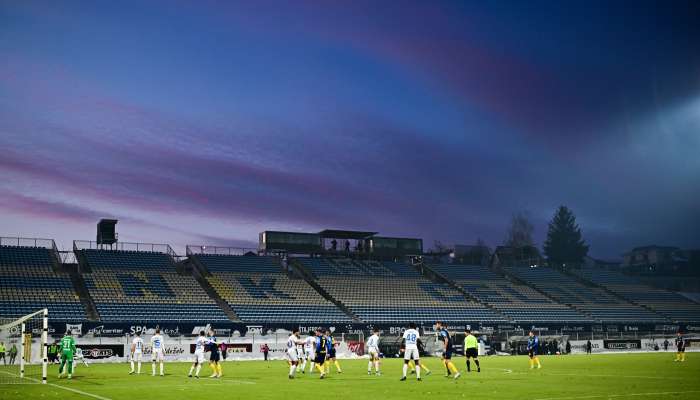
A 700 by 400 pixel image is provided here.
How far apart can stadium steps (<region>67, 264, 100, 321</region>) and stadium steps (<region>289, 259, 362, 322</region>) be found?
26312 millimetres

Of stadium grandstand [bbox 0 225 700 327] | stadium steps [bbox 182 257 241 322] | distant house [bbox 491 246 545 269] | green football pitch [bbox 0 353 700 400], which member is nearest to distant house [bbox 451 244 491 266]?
distant house [bbox 491 246 545 269]

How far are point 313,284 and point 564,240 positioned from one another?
298ft

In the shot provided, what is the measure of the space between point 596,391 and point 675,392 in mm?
2551

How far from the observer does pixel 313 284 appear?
84.1m

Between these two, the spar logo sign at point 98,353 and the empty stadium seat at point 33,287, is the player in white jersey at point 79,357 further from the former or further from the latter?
the empty stadium seat at point 33,287

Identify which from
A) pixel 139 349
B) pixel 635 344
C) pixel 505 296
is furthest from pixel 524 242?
pixel 139 349

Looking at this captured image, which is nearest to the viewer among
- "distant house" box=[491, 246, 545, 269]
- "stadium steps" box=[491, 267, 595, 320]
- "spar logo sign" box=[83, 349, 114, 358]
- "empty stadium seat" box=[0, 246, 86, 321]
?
"spar logo sign" box=[83, 349, 114, 358]

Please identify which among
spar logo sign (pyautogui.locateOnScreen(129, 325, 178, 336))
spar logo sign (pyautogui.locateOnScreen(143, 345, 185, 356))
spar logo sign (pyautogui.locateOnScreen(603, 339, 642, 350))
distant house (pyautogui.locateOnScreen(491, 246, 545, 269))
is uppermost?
distant house (pyautogui.locateOnScreen(491, 246, 545, 269))

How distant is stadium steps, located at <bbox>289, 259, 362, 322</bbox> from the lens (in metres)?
77.5

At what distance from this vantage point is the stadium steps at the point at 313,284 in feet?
254

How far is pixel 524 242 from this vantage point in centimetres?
14725

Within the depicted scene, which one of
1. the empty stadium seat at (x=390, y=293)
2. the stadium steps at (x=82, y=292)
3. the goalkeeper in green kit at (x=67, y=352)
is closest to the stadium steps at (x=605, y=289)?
the empty stadium seat at (x=390, y=293)

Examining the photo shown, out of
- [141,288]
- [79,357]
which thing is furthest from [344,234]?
[79,357]

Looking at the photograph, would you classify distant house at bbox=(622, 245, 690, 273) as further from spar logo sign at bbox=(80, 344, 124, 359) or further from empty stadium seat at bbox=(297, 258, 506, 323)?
spar logo sign at bbox=(80, 344, 124, 359)
